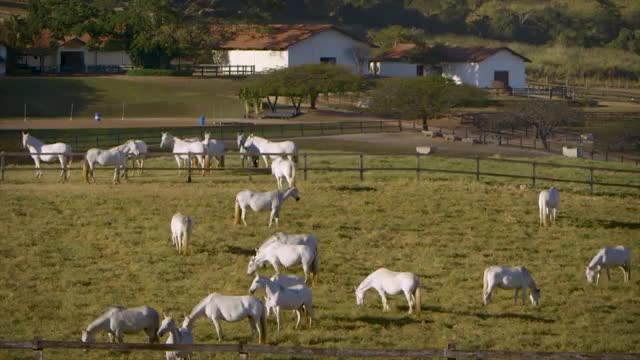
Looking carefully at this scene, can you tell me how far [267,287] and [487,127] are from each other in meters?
49.2

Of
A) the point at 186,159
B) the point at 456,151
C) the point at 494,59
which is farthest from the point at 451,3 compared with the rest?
the point at 186,159

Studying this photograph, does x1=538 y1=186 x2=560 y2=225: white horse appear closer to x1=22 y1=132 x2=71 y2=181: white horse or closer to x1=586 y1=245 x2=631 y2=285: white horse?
x1=586 y1=245 x2=631 y2=285: white horse

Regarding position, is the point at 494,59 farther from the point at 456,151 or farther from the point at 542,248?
the point at 542,248

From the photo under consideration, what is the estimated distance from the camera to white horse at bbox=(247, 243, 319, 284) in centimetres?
2127

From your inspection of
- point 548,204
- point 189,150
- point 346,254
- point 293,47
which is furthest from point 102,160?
point 293,47

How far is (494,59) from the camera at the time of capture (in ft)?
308

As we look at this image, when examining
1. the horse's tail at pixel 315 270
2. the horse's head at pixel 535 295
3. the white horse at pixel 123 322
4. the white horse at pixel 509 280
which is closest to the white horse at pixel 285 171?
the horse's tail at pixel 315 270

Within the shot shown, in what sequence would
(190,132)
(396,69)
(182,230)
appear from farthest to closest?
(396,69), (190,132), (182,230)

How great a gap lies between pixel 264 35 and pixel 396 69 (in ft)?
36.9

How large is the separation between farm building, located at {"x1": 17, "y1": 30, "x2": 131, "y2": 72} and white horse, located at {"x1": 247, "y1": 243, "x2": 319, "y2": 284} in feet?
217

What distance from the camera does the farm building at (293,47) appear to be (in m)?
93.2

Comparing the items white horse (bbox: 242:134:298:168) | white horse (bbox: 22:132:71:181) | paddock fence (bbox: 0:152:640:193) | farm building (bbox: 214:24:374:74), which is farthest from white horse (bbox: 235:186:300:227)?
farm building (bbox: 214:24:374:74)

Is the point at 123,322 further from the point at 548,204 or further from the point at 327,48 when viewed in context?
the point at 327,48

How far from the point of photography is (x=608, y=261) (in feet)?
73.8
